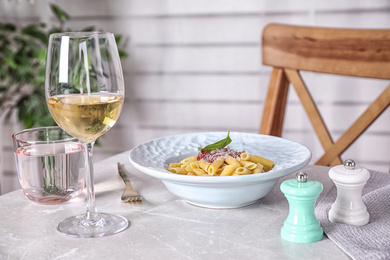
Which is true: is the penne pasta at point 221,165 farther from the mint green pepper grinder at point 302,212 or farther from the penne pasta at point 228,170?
the mint green pepper grinder at point 302,212

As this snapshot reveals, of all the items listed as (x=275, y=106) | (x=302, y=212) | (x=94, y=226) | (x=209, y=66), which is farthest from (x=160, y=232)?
(x=209, y=66)

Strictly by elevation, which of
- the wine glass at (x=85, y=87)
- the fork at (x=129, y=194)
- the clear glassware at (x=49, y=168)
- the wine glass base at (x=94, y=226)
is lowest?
the fork at (x=129, y=194)

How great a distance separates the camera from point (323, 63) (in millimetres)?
1438

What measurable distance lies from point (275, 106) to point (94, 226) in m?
0.87

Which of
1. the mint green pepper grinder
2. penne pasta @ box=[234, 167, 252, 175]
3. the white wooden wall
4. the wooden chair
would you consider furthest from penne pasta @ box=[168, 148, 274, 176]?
the white wooden wall

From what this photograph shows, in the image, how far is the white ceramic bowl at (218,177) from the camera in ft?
2.36

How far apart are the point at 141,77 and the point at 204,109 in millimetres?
387

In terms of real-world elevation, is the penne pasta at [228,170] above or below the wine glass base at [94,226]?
above

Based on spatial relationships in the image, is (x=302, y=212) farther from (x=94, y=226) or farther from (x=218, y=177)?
(x=94, y=226)

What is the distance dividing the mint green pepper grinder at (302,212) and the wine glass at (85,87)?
0.24 metres

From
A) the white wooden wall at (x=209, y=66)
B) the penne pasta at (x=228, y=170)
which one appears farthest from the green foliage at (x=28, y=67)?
the penne pasta at (x=228, y=170)

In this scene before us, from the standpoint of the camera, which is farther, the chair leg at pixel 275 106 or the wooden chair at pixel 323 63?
the chair leg at pixel 275 106

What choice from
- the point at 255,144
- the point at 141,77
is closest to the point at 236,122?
the point at 141,77

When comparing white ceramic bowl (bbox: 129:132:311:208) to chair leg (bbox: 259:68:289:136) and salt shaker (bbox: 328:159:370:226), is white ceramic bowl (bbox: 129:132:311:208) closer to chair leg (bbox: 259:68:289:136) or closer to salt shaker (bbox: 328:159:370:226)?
salt shaker (bbox: 328:159:370:226)
